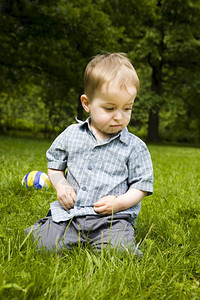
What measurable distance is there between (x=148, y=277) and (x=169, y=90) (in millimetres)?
22929

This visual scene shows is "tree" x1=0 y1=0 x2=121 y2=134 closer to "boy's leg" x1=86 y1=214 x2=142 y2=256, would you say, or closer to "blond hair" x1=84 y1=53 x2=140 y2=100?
"blond hair" x1=84 y1=53 x2=140 y2=100

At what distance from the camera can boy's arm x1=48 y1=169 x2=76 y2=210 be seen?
2.24 metres

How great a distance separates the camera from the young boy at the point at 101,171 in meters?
2.15

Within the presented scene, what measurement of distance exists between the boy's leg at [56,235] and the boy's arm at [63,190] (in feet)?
0.43

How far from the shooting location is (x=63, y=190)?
2.27 metres

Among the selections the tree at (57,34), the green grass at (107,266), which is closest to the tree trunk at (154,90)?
the tree at (57,34)

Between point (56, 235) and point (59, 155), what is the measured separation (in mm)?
562

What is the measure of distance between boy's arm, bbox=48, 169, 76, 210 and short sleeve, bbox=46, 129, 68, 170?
0.05 m

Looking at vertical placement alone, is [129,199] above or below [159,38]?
below

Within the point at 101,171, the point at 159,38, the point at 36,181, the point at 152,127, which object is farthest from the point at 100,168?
the point at 152,127

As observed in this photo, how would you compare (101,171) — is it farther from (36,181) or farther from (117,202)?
(36,181)

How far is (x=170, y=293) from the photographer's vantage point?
1.67 metres

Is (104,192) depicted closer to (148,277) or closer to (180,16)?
(148,277)

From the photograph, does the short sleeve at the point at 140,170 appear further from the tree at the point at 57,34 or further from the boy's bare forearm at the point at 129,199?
the tree at the point at 57,34
